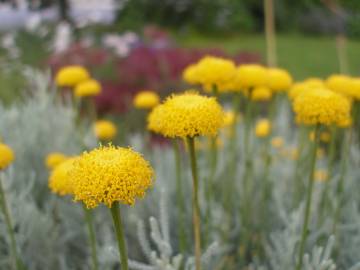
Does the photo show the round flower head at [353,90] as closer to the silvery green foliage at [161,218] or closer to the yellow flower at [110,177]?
the silvery green foliage at [161,218]

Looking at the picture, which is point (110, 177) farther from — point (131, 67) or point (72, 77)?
point (131, 67)

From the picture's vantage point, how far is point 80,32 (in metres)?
6.82

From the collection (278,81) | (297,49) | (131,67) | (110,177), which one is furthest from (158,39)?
(110,177)

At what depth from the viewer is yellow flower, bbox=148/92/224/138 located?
747 mm

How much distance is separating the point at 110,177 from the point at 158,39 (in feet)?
13.5

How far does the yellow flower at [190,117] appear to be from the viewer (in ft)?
2.45

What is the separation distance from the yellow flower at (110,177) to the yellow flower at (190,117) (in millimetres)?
90

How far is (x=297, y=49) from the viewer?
281 inches

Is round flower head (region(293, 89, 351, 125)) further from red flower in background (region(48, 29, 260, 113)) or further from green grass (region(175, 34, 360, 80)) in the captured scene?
green grass (region(175, 34, 360, 80))

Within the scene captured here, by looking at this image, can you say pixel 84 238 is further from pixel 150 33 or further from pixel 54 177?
pixel 150 33

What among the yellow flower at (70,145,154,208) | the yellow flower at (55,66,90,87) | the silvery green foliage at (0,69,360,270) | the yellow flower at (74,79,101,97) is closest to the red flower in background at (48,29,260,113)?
the silvery green foliage at (0,69,360,270)

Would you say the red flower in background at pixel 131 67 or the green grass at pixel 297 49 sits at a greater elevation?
the red flower in background at pixel 131 67

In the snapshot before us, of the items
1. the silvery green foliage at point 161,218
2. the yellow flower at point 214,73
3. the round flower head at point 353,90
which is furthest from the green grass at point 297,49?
the yellow flower at point 214,73

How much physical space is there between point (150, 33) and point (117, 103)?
5.58 feet
